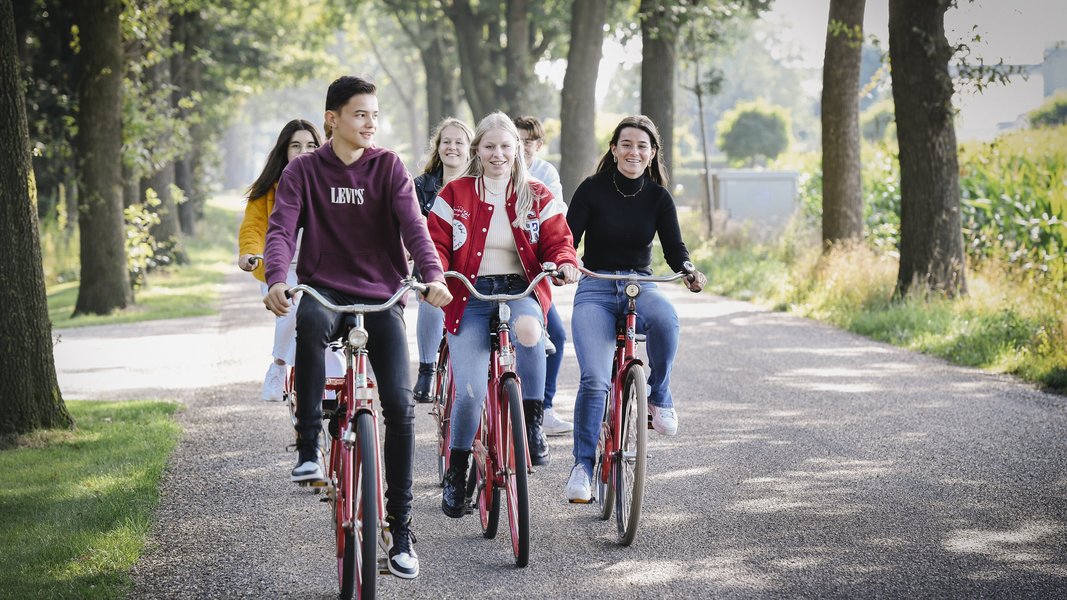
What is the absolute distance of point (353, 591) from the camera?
520cm

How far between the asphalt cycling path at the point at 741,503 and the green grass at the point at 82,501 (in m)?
0.15

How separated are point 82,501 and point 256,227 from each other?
177 centimetres

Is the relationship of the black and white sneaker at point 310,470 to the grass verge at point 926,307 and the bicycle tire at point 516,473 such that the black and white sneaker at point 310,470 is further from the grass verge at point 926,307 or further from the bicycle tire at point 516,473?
the grass verge at point 926,307

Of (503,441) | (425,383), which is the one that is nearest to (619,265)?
(503,441)

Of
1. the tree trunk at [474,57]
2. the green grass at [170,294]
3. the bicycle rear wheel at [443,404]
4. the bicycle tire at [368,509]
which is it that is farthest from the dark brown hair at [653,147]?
the tree trunk at [474,57]

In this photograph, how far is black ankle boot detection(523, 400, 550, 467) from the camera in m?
6.49

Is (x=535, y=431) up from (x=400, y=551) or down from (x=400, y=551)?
up

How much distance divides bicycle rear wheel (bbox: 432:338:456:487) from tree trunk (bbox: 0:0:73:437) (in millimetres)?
2944

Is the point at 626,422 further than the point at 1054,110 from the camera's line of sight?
No

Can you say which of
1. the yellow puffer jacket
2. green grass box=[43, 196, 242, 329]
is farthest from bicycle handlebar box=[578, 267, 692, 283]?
green grass box=[43, 196, 242, 329]

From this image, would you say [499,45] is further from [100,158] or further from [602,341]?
[602,341]

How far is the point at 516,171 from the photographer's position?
630 cm

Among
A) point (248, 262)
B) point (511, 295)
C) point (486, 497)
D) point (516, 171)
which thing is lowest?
point (486, 497)

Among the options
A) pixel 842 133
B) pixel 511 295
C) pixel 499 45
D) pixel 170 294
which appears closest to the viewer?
pixel 511 295
